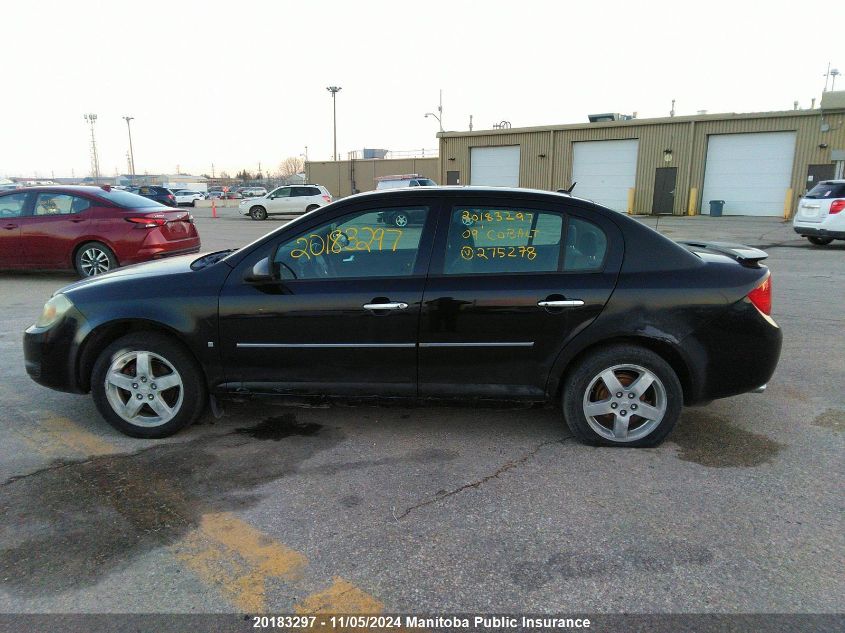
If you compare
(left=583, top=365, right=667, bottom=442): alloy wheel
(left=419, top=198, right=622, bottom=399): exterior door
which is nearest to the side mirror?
(left=419, top=198, right=622, bottom=399): exterior door

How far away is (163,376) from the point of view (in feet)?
13.2

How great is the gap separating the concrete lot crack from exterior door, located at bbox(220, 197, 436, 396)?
718mm

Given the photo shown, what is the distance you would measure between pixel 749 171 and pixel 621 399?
28709 millimetres

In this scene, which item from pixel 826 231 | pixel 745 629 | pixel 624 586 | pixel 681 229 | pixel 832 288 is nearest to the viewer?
pixel 745 629

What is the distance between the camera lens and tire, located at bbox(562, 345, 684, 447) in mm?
3729

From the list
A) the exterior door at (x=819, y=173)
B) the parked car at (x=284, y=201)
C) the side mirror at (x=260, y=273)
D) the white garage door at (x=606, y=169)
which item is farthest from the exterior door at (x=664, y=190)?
the side mirror at (x=260, y=273)

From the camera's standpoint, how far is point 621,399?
3.80m

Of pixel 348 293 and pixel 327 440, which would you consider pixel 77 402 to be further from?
pixel 348 293

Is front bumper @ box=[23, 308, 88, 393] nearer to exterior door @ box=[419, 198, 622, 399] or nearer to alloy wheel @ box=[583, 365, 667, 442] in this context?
exterior door @ box=[419, 198, 622, 399]

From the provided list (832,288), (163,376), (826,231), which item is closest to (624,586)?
(163,376)

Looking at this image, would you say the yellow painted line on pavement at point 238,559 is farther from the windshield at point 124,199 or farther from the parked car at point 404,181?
the parked car at point 404,181

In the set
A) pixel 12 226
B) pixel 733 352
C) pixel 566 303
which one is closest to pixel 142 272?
pixel 566 303

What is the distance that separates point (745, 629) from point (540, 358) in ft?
5.80

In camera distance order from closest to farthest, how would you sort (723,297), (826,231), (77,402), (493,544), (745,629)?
(745,629) < (493,544) < (723,297) < (77,402) < (826,231)
